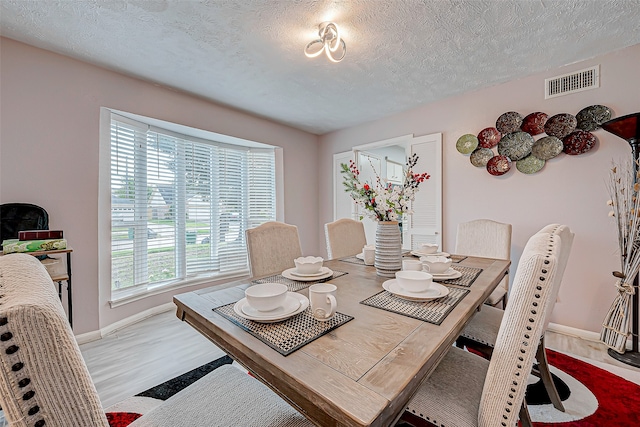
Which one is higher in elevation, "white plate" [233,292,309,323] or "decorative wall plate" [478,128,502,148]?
"decorative wall plate" [478,128,502,148]

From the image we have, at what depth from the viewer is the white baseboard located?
226 centimetres

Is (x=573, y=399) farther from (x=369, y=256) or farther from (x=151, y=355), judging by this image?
(x=151, y=355)

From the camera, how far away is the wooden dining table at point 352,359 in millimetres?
575

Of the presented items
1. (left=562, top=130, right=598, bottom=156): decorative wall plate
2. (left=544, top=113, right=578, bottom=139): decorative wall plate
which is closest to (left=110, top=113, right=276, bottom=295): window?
(left=544, top=113, right=578, bottom=139): decorative wall plate

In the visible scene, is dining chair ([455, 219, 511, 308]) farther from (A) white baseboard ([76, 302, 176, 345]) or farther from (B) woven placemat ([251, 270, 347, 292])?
(A) white baseboard ([76, 302, 176, 345])

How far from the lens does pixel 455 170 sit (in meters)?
3.07

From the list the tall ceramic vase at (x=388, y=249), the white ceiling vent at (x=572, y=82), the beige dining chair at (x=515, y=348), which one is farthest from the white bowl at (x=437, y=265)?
the white ceiling vent at (x=572, y=82)

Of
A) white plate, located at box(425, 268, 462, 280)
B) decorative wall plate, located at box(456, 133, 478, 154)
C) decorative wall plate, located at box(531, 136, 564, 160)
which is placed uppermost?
decorative wall plate, located at box(456, 133, 478, 154)

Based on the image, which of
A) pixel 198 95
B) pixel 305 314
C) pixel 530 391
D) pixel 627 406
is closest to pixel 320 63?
pixel 198 95

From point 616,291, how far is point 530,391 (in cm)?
139

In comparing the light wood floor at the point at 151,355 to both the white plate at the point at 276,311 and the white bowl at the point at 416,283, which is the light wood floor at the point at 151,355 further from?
the white bowl at the point at 416,283

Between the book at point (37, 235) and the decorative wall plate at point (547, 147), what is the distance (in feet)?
13.3

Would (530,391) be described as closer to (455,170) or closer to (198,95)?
(455,170)

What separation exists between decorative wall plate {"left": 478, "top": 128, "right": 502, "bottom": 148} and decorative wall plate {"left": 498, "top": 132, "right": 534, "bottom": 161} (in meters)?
0.06
